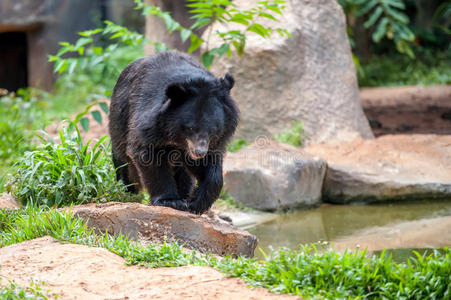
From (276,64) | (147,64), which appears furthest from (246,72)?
(147,64)

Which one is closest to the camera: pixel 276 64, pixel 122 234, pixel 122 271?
pixel 122 271

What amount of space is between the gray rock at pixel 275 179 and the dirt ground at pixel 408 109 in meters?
3.49

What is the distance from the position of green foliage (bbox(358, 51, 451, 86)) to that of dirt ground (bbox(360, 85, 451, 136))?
1.11 m

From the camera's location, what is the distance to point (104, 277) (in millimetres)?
3203

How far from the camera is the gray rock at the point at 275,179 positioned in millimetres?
6559

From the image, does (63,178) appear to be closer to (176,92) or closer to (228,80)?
(176,92)

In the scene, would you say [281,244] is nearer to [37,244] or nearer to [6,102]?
[37,244]

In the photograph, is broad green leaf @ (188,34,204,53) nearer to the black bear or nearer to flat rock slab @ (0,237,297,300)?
the black bear

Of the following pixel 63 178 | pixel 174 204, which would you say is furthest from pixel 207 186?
pixel 63 178

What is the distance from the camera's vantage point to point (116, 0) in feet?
46.9

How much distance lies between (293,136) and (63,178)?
4.06 metres

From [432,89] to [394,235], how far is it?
8522 millimetres

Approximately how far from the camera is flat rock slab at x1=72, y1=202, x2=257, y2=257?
160 inches

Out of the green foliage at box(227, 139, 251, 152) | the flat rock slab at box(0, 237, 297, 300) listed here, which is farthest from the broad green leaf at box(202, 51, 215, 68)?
the flat rock slab at box(0, 237, 297, 300)
